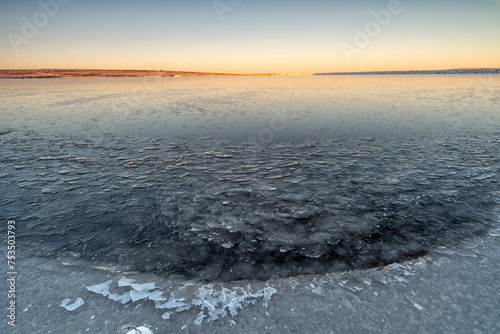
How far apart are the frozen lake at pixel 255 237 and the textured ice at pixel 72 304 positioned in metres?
0.02

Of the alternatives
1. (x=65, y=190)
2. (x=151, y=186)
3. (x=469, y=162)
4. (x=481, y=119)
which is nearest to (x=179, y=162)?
(x=151, y=186)

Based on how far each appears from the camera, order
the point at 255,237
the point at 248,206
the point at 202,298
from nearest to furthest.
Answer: the point at 202,298 < the point at 255,237 < the point at 248,206

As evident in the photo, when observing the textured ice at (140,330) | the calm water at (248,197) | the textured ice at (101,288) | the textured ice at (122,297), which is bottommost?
the calm water at (248,197)

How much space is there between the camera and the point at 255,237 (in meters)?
4.35

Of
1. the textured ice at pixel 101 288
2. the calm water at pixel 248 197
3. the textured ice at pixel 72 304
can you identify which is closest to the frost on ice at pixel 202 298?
the textured ice at pixel 101 288

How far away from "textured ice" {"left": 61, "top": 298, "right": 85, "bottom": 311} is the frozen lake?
2 cm

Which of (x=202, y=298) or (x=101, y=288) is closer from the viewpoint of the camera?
(x=202, y=298)

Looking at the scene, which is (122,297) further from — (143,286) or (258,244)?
(258,244)

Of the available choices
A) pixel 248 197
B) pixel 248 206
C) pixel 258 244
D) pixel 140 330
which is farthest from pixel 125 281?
pixel 248 197

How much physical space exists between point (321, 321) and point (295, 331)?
13.4 inches

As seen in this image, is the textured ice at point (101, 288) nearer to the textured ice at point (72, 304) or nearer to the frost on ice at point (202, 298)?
the frost on ice at point (202, 298)

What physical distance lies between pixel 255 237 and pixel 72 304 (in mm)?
2681

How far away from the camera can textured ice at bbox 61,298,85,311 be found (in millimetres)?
2939

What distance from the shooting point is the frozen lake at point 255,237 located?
9.41 feet
